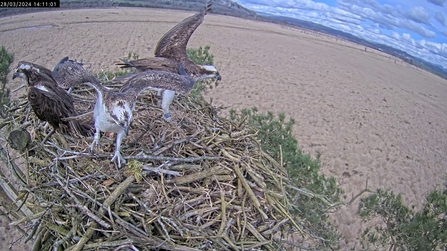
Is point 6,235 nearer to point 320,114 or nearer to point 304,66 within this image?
point 320,114

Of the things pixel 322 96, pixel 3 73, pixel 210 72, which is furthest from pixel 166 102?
pixel 322 96

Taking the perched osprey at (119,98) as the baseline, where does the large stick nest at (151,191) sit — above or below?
below

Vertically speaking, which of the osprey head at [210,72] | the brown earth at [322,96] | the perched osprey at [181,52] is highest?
the perched osprey at [181,52]

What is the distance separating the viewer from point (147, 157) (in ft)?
8.89

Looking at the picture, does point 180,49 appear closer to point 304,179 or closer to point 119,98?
point 119,98

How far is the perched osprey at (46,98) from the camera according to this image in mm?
2863

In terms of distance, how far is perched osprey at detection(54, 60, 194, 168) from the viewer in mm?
2725

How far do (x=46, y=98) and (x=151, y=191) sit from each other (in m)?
1.25

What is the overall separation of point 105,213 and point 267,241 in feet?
3.84

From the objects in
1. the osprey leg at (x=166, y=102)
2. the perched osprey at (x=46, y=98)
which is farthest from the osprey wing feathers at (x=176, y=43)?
the perched osprey at (x=46, y=98)

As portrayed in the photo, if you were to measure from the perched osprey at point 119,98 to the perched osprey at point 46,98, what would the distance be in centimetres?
20

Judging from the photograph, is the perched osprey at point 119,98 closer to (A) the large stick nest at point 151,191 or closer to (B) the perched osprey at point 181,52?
(A) the large stick nest at point 151,191

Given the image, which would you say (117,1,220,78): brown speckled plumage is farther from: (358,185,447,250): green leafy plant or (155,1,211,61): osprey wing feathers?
(358,185,447,250): green leafy plant

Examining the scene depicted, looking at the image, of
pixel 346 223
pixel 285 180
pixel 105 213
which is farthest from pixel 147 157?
pixel 346 223
